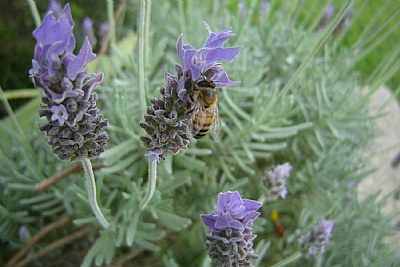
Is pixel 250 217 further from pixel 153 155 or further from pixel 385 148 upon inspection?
pixel 385 148

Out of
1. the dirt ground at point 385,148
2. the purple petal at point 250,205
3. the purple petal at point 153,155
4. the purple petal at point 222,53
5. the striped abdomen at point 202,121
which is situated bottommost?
the dirt ground at point 385,148

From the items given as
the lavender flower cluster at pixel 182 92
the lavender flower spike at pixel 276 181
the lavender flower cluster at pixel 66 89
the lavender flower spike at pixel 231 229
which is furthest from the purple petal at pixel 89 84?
the lavender flower spike at pixel 276 181

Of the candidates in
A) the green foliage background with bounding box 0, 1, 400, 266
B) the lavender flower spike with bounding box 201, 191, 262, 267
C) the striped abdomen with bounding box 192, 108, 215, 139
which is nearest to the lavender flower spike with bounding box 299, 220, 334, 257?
the green foliage background with bounding box 0, 1, 400, 266

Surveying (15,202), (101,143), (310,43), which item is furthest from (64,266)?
(310,43)

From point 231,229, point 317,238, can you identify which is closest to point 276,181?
point 317,238

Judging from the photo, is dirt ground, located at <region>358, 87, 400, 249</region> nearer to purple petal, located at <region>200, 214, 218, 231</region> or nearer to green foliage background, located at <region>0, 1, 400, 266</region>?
green foliage background, located at <region>0, 1, 400, 266</region>

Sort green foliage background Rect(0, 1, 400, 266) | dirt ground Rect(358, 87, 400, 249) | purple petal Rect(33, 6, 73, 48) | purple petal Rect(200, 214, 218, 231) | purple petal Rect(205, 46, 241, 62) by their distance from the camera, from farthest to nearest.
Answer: dirt ground Rect(358, 87, 400, 249), green foliage background Rect(0, 1, 400, 266), purple petal Rect(200, 214, 218, 231), purple petal Rect(205, 46, 241, 62), purple petal Rect(33, 6, 73, 48)

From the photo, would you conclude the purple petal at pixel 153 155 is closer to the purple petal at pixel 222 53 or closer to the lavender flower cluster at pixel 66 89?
the lavender flower cluster at pixel 66 89
